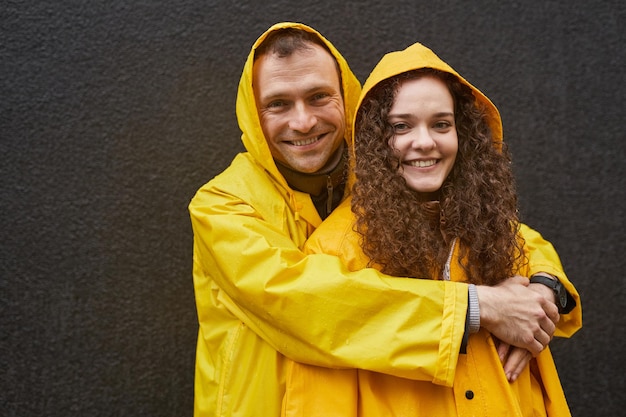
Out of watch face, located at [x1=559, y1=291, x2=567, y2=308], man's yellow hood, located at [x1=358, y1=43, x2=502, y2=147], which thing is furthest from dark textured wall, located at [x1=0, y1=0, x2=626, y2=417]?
watch face, located at [x1=559, y1=291, x2=567, y2=308]

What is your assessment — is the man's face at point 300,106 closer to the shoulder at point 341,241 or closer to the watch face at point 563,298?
the shoulder at point 341,241

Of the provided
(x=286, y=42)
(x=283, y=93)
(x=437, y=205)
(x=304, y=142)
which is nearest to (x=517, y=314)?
(x=437, y=205)

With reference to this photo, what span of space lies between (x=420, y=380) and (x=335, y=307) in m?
0.37

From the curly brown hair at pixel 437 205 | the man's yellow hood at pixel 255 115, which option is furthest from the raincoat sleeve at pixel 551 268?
the man's yellow hood at pixel 255 115

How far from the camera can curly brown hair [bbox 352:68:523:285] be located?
1969 mm

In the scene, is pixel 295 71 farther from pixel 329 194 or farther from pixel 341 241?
pixel 341 241

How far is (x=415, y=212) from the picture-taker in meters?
2.00

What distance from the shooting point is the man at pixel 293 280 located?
1828mm

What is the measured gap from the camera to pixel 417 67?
6.53 ft

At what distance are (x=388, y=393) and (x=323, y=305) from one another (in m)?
0.37

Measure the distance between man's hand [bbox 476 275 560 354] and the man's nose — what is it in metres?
0.85

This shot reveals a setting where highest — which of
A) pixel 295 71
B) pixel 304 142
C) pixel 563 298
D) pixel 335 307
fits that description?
pixel 295 71

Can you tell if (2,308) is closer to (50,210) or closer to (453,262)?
(50,210)

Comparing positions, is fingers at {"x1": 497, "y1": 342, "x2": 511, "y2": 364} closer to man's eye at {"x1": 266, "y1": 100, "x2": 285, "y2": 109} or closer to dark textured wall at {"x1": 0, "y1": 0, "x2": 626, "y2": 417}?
man's eye at {"x1": 266, "y1": 100, "x2": 285, "y2": 109}
